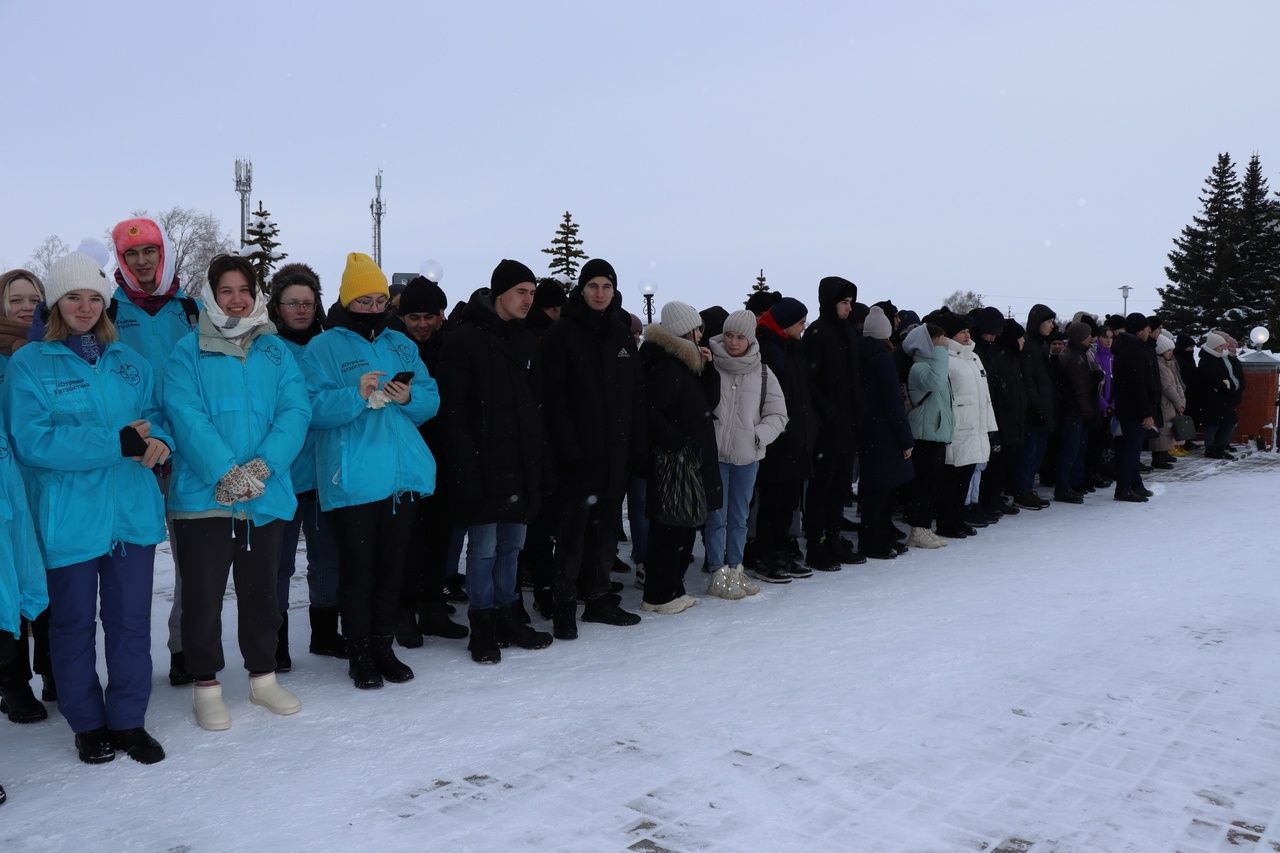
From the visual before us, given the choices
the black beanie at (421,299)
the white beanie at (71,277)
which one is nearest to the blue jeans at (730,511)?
the black beanie at (421,299)

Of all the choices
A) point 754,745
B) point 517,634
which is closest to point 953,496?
point 517,634

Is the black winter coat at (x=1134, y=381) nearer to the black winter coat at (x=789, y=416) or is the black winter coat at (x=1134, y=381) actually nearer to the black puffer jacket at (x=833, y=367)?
the black puffer jacket at (x=833, y=367)

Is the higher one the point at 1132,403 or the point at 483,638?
the point at 1132,403

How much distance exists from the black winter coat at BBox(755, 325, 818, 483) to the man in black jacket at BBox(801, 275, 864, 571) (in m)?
0.36

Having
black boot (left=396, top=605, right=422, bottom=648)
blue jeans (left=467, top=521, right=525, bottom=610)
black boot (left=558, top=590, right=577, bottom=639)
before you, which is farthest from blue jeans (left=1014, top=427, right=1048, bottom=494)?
black boot (left=396, top=605, right=422, bottom=648)

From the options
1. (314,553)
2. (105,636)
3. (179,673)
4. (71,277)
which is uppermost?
(71,277)

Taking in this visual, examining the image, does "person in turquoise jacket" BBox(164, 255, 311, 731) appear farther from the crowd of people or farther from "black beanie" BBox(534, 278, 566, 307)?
"black beanie" BBox(534, 278, 566, 307)

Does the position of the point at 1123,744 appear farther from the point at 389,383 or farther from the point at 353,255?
the point at 353,255

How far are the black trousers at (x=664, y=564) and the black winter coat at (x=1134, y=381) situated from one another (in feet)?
21.5

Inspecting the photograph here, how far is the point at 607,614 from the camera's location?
6199 millimetres

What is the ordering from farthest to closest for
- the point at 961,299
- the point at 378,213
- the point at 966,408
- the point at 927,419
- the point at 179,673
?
the point at 961,299
the point at 378,213
the point at 966,408
the point at 927,419
the point at 179,673

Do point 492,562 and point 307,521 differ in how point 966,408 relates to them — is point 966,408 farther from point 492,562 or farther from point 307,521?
point 307,521

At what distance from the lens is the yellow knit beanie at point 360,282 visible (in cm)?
493

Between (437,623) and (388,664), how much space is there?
0.94 metres
